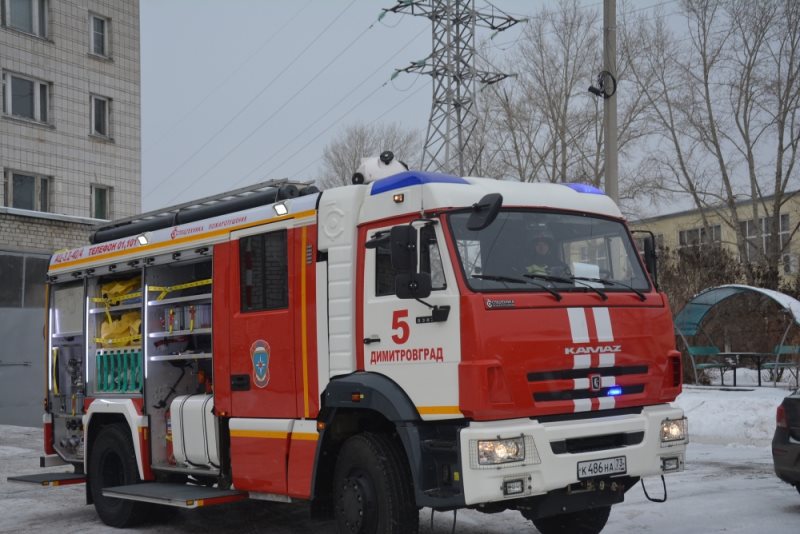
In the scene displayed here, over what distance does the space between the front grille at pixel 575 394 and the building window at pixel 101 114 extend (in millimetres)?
25705

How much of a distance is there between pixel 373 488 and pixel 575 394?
5.40 feet

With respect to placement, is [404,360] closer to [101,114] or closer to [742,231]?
[101,114]

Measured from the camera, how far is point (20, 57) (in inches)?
1091

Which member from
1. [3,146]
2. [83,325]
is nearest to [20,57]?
[3,146]

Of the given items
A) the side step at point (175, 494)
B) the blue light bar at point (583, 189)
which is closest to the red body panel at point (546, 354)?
the blue light bar at point (583, 189)

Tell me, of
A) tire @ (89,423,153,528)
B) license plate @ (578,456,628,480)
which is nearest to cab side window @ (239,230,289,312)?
tire @ (89,423,153,528)

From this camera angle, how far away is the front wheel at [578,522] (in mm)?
8172

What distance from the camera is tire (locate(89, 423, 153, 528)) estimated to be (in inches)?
381

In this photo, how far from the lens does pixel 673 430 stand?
24.5 feet

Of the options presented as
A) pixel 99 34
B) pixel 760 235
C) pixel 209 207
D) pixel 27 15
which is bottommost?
pixel 209 207

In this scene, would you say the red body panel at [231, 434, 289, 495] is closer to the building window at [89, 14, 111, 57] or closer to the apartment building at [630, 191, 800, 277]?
the apartment building at [630, 191, 800, 277]

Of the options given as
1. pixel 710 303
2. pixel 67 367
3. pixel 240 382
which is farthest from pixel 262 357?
pixel 710 303

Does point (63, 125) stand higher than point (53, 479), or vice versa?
point (63, 125)

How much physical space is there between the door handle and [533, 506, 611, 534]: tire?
276 cm
